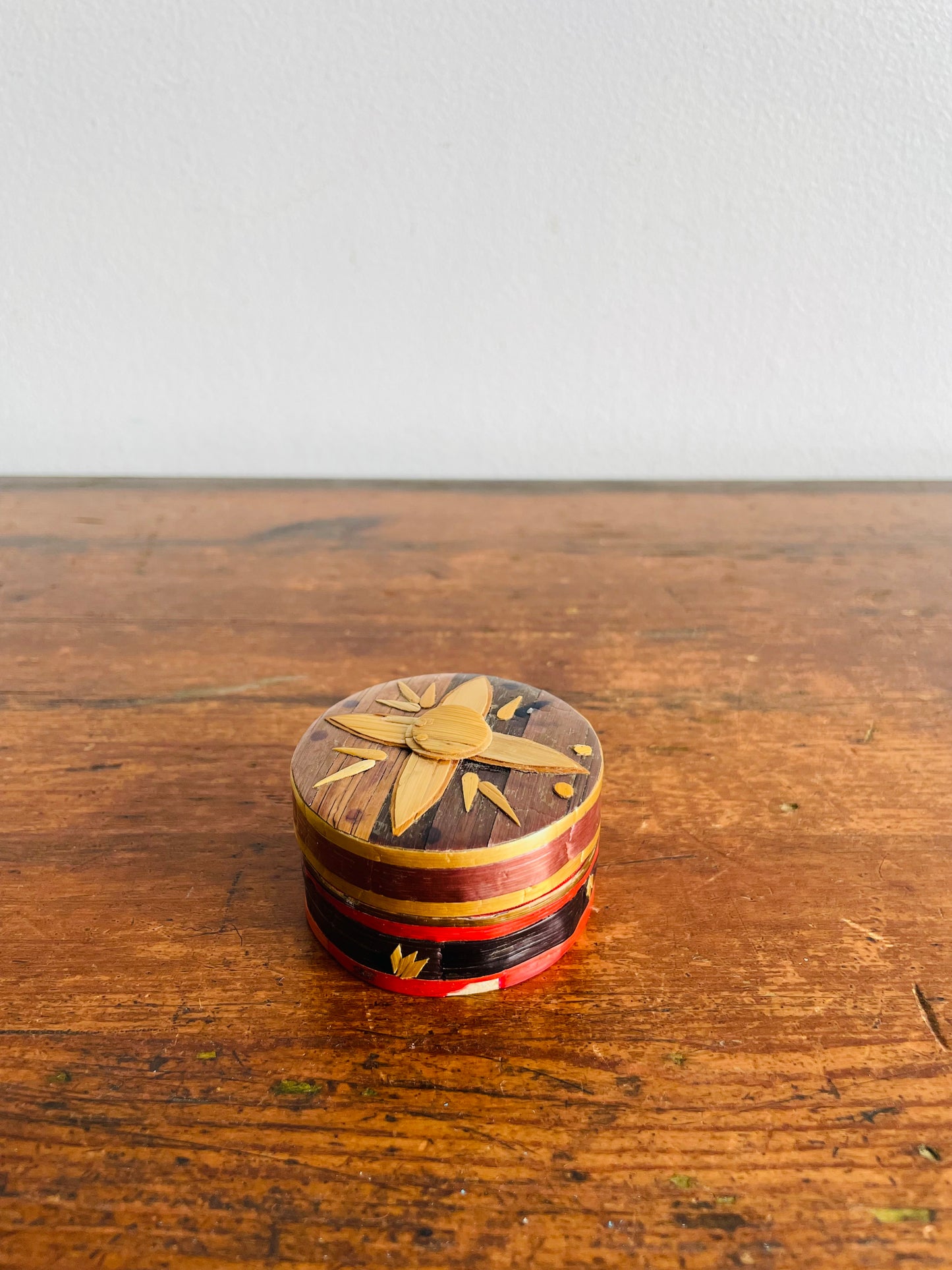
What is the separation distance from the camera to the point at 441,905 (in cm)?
50

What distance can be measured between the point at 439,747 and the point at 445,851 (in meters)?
0.09

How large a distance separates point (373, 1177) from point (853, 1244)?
0.74 ft

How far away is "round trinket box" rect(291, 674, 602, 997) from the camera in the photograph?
1.65 ft

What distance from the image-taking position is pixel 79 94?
1.35 metres

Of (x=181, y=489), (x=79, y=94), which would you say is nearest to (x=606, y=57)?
(x=79, y=94)

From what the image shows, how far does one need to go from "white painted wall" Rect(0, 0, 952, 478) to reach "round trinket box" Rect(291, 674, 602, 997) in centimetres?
103

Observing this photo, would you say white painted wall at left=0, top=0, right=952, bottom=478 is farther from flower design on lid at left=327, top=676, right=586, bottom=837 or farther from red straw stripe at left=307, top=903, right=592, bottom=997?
red straw stripe at left=307, top=903, right=592, bottom=997

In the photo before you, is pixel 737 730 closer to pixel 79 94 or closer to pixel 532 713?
pixel 532 713

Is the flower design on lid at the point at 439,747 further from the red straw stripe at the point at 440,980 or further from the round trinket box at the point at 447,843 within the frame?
the red straw stripe at the point at 440,980

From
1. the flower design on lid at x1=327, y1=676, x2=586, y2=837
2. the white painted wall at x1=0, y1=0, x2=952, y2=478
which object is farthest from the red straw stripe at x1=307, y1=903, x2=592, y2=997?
the white painted wall at x1=0, y1=0, x2=952, y2=478

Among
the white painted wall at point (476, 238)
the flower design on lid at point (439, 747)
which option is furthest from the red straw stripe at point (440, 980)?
the white painted wall at point (476, 238)

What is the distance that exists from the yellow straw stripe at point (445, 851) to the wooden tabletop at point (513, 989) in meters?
0.11

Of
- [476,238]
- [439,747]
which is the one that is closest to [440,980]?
[439,747]

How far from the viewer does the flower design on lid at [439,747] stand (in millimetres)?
523
